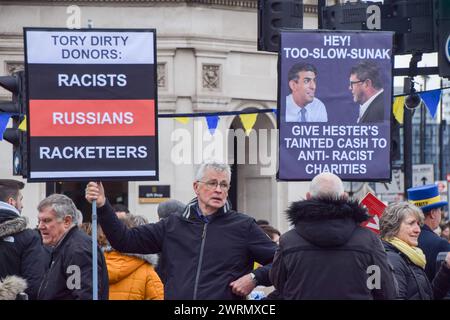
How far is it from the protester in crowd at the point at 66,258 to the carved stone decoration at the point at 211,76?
18.7m

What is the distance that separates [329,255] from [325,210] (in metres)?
0.25

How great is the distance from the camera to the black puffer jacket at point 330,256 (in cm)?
728

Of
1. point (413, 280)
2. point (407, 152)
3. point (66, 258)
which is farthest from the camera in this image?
point (407, 152)

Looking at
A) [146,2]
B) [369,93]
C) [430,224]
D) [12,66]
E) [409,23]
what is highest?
[146,2]

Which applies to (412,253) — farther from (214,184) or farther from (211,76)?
(211,76)

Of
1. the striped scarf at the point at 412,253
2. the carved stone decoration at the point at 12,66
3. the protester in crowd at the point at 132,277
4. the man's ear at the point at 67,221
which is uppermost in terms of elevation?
the carved stone decoration at the point at 12,66

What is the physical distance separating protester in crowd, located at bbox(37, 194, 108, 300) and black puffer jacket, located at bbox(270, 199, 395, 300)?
1590 mm

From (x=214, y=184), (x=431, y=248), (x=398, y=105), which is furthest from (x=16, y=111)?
(x=214, y=184)

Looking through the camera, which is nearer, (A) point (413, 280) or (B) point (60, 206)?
(A) point (413, 280)

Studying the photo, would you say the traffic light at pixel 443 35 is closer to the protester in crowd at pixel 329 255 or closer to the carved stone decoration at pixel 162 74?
the protester in crowd at pixel 329 255

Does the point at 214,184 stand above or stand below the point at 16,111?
below

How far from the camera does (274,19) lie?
1499 cm

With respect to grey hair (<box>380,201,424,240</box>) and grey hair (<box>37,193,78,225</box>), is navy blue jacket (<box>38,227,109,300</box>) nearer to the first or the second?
grey hair (<box>37,193,78,225</box>)

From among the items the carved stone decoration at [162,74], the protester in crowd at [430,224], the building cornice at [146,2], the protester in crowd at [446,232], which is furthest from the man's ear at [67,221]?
the carved stone decoration at [162,74]
